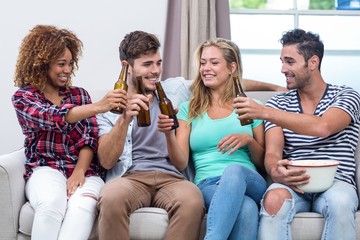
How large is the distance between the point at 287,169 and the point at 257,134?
1.27 feet

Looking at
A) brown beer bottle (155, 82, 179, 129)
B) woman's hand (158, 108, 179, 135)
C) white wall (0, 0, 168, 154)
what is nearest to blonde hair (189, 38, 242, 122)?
brown beer bottle (155, 82, 179, 129)

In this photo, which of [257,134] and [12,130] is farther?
[12,130]

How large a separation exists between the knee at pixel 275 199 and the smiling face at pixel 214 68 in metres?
0.63

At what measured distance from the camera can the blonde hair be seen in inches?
115

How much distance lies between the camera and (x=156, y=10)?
161 inches

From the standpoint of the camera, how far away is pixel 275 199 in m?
2.49

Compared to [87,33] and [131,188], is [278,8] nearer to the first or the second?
[87,33]

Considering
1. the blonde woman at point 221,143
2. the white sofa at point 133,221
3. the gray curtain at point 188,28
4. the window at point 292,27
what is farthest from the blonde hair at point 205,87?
the window at point 292,27

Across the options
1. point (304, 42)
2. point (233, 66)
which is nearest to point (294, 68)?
point (304, 42)

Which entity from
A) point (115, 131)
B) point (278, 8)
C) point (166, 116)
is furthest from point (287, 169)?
point (278, 8)

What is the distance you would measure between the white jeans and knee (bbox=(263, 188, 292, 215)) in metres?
0.66

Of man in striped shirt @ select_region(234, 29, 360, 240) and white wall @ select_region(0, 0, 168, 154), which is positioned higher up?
white wall @ select_region(0, 0, 168, 154)

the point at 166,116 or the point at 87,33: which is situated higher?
the point at 87,33

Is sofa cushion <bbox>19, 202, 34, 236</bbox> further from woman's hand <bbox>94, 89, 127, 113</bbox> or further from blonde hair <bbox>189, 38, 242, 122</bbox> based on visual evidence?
blonde hair <bbox>189, 38, 242, 122</bbox>
